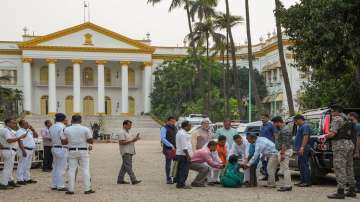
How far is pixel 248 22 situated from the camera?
101 feet

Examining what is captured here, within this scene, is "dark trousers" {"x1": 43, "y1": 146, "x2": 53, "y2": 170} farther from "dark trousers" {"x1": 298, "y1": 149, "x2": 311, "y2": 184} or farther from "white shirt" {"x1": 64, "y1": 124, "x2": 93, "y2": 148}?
"dark trousers" {"x1": 298, "y1": 149, "x2": 311, "y2": 184}

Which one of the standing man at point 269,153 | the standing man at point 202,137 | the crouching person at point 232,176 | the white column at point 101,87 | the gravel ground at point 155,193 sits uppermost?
the white column at point 101,87

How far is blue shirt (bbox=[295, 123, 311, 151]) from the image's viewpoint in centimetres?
1345

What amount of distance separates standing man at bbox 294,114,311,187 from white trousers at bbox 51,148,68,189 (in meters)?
4.91

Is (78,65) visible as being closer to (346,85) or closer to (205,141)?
(346,85)

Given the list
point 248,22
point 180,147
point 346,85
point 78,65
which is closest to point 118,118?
point 78,65

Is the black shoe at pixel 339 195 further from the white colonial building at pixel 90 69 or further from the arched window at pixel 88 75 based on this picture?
the arched window at pixel 88 75

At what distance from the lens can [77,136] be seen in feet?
41.1

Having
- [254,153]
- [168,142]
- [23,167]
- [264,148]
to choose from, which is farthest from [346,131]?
[23,167]

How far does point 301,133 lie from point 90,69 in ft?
190

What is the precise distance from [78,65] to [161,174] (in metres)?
49.5

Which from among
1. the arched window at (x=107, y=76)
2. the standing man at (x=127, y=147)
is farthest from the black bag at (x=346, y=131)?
the arched window at (x=107, y=76)

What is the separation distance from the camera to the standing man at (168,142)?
14695 millimetres

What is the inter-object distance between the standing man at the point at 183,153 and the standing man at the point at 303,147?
7.56 ft
